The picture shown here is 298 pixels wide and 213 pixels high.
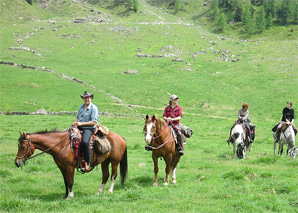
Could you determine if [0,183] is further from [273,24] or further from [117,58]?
[273,24]

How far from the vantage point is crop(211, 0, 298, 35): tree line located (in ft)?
387

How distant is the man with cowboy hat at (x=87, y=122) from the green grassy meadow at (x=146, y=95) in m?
1.69

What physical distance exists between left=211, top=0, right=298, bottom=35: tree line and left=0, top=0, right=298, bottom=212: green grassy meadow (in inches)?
209

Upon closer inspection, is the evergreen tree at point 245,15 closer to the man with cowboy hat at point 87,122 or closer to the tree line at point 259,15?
the tree line at point 259,15

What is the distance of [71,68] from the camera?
66.7 meters

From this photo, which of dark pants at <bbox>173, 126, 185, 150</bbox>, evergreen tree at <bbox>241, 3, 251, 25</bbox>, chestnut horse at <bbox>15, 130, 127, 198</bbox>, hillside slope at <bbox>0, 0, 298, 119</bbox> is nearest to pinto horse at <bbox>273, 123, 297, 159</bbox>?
dark pants at <bbox>173, 126, 185, 150</bbox>

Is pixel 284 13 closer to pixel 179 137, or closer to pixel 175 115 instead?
pixel 175 115

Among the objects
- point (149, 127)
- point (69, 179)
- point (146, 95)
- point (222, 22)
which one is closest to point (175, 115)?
point (149, 127)

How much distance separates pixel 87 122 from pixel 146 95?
43.2 meters

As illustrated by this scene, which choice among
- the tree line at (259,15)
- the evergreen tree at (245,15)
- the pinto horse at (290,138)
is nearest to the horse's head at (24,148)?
the pinto horse at (290,138)

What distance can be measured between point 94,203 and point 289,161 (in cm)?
1165

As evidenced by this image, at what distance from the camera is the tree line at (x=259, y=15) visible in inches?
4640

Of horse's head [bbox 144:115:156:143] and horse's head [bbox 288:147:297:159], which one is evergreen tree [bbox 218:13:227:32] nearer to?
horse's head [bbox 288:147:297:159]

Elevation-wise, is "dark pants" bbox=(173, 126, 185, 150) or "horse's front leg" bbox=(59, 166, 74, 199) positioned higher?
"dark pants" bbox=(173, 126, 185, 150)
